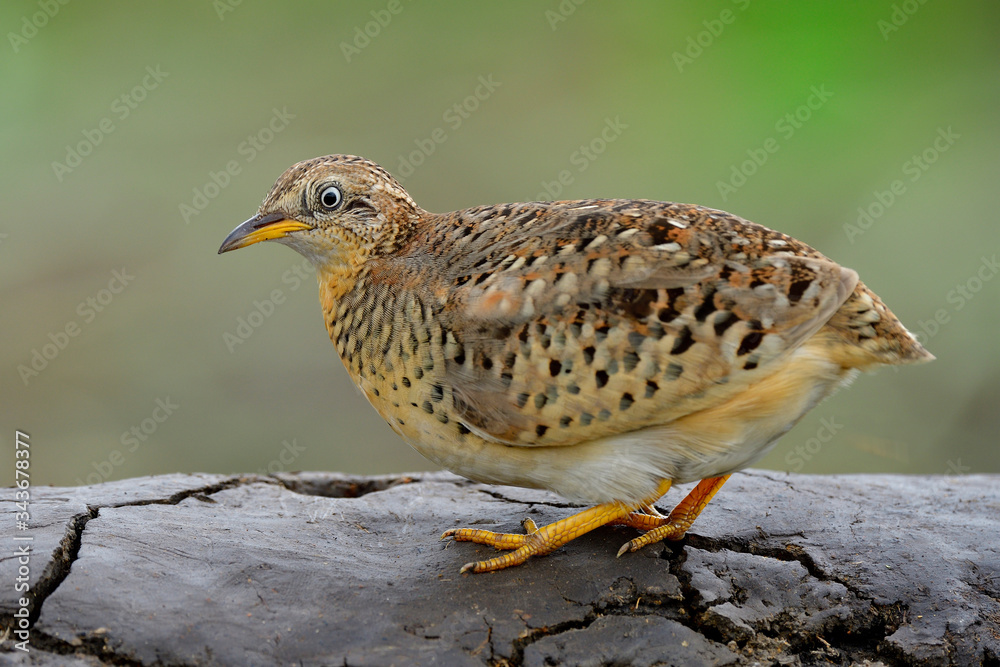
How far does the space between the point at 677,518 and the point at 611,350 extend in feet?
3.21

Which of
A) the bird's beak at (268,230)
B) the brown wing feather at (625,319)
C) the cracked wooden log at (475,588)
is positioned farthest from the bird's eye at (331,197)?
the cracked wooden log at (475,588)

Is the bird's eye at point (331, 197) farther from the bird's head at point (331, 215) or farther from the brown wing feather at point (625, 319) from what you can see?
the brown wing feather at point (625, 319)

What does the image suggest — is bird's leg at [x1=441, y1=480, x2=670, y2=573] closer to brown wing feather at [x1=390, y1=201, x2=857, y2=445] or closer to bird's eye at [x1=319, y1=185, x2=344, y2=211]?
brown wing feather at [x1=390, y1=201, x2=857, y2=445]

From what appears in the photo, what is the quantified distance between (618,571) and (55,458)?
18.8 ft

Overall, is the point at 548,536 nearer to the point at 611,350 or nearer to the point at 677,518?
the point at 677,518

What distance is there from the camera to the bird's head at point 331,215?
13.9 feet

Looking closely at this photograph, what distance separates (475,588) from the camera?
361cm

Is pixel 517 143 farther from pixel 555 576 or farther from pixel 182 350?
pixel 555 576

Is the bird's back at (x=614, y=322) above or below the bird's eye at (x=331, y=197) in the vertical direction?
above

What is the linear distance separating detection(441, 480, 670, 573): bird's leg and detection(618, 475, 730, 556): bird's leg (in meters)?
0.17

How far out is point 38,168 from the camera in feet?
29.5

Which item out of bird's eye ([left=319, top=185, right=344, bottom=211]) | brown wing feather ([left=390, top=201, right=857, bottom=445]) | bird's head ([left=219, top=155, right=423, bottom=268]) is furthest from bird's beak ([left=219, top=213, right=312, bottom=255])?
brown wing feather ([left=390, top=201, right=857, bottom=445])

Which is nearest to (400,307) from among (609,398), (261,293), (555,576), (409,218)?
(409,218)

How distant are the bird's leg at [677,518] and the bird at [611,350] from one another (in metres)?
0.01
